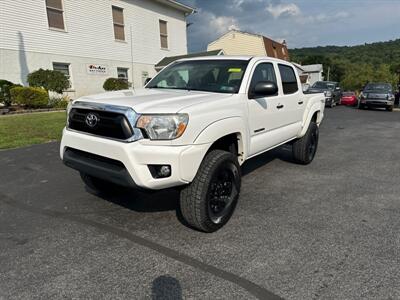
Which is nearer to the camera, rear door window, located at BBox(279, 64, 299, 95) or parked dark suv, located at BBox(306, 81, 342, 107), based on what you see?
rear door window, located at BBox(279, 64, 299, 95)

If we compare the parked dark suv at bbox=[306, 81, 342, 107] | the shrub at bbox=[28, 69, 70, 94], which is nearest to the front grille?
the shrub at bbox=[28, 69, 70, 94]

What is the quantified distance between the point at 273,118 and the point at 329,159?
2735mm

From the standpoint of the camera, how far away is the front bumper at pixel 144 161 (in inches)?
110

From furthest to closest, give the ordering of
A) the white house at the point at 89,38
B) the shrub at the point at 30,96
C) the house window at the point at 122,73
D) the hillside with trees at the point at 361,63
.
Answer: the hillside with trees at the point at 361,63, the house window at the point at 122,73, the white house at the point at 89,38, the shrub at the point at 30,96

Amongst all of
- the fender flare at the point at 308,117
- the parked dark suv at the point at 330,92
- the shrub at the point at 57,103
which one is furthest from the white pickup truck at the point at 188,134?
the parked dark suv at the point at 330,92

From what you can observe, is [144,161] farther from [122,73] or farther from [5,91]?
[122,73]

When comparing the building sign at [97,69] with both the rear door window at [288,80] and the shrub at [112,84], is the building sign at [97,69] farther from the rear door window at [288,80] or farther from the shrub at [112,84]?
the rear door window at [288,80]

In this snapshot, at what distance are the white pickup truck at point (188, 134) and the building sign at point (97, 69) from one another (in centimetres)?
1476

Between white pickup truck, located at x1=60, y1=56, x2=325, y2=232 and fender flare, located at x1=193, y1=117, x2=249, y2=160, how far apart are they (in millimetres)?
10

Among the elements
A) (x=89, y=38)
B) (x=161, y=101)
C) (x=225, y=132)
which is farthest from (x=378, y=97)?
(x=161, y=101)

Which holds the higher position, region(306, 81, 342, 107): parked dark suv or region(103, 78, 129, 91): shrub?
region(103, 78, 129, 91): shrub

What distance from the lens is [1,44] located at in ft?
44.2

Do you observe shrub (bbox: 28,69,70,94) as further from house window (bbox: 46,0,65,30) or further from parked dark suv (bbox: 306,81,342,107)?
parked dark suv (bbox: 306,81,342,107)

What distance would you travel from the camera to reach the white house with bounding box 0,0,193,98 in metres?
14.1
